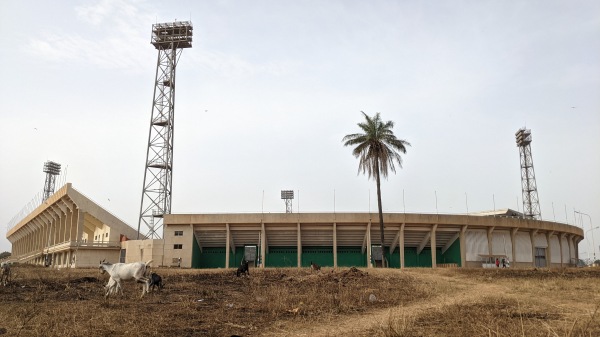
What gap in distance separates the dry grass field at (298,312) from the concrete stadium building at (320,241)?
109ft

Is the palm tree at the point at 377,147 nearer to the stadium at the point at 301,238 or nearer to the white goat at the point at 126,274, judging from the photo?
the stadium at the point at 301,238

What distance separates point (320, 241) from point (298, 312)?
45.8 metres

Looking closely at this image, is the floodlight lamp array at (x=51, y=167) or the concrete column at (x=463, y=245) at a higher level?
the floodlight lamp array at (x=51, y=167)

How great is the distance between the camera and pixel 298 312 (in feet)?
45.3

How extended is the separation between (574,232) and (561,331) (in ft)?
239

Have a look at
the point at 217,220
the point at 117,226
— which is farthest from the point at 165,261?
the point at 117,226

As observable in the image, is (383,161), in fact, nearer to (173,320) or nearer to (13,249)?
(173,320)

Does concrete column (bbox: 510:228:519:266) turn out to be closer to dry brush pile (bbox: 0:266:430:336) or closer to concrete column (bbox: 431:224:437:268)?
concrete column (bbox: 431:224:437:268)

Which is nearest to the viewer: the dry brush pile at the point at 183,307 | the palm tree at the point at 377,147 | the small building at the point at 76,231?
→ the dry brush pile at the point at 183,307

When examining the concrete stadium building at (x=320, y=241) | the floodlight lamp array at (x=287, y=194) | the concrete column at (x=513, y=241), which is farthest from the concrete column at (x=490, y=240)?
the floodlight lamp array at (x=287, y=194)

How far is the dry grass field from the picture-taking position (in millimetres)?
10312

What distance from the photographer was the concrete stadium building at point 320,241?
55.6 m

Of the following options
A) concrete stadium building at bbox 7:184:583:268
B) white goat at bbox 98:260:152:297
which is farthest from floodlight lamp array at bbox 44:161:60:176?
white goat at bbox 98:260:152:297

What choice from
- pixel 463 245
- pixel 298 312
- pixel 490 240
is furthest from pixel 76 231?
pixel 298 312
